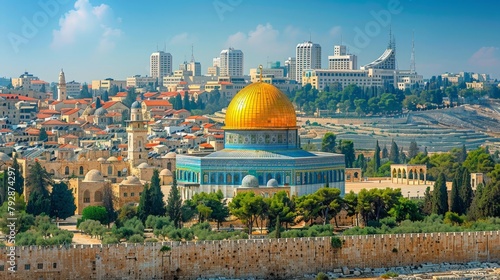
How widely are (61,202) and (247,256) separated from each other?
8382 mm

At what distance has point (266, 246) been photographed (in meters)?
29.1

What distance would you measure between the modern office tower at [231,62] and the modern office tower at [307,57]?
5866 mm

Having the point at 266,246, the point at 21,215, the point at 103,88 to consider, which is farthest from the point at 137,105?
the point at 103,88

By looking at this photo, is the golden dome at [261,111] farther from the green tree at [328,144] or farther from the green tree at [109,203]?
the green tree at [328,144]

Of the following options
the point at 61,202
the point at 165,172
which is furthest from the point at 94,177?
the point at 165,172

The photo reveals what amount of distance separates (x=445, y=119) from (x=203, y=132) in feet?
77.8

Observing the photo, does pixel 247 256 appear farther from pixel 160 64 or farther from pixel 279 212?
pixel 160 64

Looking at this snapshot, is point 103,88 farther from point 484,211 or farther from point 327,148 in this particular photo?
point 484,211

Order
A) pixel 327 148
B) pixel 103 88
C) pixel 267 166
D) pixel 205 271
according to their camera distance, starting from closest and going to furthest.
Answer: pixel 205 271 → pixel 267 166 → pixel 327 148 → pixel 103 88

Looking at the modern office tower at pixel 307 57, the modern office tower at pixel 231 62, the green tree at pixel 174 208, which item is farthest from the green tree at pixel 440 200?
the modern office tower at pixel 231 62

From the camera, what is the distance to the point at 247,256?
94.6ft

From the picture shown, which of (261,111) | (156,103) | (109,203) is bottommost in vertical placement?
(109,203)

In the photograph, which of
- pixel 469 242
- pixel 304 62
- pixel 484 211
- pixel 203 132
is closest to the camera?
pixel 469 242

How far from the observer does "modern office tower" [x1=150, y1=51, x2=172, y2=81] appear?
430ft
